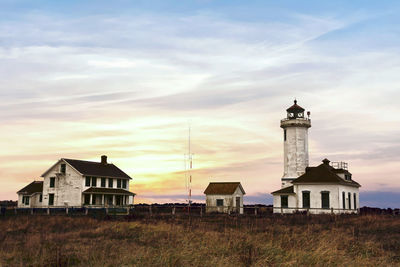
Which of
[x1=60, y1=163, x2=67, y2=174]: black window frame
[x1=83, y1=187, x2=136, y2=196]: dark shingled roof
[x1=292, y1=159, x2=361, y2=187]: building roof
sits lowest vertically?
[x1=83, y1=187, x2=136, y2=196]: dark shingled roof

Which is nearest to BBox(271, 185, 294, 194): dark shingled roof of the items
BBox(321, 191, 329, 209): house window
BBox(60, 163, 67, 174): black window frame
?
BBox(321, 191, 329, 209): house window

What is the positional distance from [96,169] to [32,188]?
11.1m

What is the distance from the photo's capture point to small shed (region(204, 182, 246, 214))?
5138cm

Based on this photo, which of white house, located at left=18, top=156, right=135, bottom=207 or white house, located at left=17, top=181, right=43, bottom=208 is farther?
white house, located at left=17, top=181, right=43, bottom=208

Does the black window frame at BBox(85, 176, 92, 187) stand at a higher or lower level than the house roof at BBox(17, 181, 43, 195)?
higher

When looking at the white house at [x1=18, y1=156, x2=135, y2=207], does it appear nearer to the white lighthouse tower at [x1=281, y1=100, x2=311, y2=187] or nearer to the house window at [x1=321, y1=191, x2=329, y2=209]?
the white lighthouse tower at [x1=281, y1=100, x2=311, y2=187]

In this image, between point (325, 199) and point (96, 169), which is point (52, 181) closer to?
point (96, 169)

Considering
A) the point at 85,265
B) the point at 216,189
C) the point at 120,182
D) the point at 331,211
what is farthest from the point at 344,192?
the point at 85,265

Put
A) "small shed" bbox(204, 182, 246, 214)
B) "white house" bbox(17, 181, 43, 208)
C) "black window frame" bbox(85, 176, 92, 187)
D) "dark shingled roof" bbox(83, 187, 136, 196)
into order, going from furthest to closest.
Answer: "white house" bbox(17, 181, 43, 208) < "black window frame" bbox(85, 176, 92, 187) < "dark shingled roof" bbox(83, 187, 136, 196) < "small shed" bbox(204, 182, 246, 214)

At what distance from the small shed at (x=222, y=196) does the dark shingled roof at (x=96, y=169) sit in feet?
45.9

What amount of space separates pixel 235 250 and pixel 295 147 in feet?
131

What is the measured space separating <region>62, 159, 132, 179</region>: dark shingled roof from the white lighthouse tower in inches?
934

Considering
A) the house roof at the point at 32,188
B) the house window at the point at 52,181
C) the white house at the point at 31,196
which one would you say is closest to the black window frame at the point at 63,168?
the house window at the point at 52,181

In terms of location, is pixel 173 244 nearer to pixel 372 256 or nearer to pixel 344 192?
pixel 372 256
